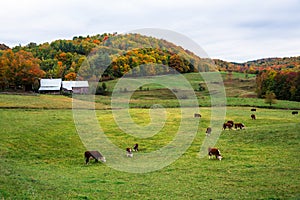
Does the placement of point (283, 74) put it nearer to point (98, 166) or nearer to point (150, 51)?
point (150, 51)

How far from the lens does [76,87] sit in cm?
8350

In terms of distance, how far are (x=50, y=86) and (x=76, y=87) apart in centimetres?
636

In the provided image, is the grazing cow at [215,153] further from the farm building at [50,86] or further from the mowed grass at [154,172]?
the farm building at [50,86]

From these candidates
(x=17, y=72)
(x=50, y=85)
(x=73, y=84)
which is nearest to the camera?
(x=17, y=72)

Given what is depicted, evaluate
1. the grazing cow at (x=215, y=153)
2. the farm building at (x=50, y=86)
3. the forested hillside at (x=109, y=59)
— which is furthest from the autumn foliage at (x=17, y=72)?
the grazing cow at (x=215, y=153)

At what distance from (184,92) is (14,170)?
68.1m

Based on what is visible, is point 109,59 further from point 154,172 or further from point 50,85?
point 154,172

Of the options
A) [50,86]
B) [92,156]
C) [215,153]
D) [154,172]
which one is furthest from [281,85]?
[154,172]

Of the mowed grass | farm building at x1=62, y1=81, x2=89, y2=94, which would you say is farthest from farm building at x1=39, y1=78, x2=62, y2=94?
the mowed grass

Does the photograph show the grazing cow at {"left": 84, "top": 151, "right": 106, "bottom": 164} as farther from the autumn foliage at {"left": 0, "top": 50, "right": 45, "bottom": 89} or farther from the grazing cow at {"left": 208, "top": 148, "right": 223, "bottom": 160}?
the autumn foliage at {"left": 0, "top": 50, "right": 45, "bottom": 89}

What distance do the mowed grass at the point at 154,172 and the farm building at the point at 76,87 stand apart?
51457 millimetres

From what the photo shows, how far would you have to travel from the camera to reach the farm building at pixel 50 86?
80.6 m

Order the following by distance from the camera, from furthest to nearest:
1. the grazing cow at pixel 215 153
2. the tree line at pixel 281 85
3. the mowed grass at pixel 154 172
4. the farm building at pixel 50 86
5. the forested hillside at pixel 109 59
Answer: the tree line at pixel 281 85 → the farm building at pixel 50 86 → the forested hillside at pixel 109 59 → the grazing cow at pixel 215 153 → the mowed grass at pixel 154 172

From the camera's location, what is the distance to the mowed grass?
13305mm
